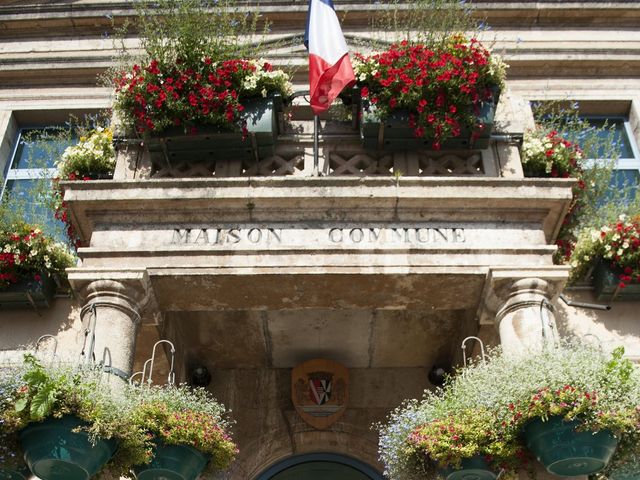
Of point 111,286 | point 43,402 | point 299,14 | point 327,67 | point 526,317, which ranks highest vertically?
point 299,14

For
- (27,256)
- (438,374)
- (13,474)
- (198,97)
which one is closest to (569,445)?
(438,374)

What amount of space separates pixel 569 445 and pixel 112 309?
12.8ft

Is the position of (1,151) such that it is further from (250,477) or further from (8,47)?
(250,477)

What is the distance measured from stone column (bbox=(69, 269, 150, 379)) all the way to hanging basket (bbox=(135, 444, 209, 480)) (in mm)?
867

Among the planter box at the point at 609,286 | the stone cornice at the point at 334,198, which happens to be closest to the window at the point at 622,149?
the planter box at the point at 609,286

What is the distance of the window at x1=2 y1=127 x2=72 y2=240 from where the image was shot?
32.0 feet

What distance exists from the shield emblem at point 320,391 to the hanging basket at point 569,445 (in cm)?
325

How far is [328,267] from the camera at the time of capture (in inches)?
308

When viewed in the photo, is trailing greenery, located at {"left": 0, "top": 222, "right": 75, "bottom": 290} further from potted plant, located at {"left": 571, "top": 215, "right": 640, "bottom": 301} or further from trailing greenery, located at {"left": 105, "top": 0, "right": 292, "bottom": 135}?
potted plant, located at {"left": 571, "top": 215, "right": 640, "bottom": 301}

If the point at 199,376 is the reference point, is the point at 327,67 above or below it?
above

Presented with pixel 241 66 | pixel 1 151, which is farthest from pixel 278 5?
pixel 1 151

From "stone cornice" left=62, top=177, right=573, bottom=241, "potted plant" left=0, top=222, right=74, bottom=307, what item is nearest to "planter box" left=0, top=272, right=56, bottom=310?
"potted plant" left=0, top=222, right=74, bottom=307

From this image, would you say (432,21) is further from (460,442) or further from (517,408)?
(460,442)

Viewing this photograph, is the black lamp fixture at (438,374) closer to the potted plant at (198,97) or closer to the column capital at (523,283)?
the column capital at (523,283)
